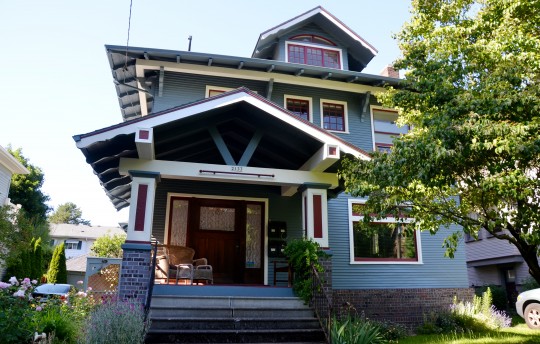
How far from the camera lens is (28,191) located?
3566cm

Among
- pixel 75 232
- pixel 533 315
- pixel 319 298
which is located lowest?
pixel 533 315

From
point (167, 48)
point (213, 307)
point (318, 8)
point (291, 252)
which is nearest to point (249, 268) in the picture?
point (291, 252)

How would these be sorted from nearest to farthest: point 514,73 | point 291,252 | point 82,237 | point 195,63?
point 514,73 → point 291,252 → point 195,63 → point 82,237

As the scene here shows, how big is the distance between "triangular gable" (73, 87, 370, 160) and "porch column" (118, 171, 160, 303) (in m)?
0.88

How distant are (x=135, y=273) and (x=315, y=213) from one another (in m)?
3.65

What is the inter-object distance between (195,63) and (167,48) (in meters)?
0.85

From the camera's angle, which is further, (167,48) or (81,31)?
(167,48)

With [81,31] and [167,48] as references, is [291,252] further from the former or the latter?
[167,48]

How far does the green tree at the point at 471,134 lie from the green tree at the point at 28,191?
112ft

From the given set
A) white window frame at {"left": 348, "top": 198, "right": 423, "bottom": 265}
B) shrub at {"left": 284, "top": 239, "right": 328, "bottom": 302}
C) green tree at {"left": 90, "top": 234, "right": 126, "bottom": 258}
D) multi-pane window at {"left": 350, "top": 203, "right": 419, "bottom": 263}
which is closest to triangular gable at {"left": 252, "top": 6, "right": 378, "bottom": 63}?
white window frame at {"left": 348, "top": 198, "right": 423, "bottom": 265}

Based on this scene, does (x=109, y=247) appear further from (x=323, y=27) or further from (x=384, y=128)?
(x=384, y=128)

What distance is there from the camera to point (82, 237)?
144 ft

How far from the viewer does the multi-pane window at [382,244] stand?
12.4 m

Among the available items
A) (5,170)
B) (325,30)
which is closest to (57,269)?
(5,170)
